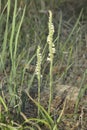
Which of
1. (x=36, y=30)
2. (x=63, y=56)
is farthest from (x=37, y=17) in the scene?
(x=63, y=56)

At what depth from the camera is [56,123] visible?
1156mm

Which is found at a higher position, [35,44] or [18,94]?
[35,44]

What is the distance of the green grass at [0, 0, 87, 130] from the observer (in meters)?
1.15

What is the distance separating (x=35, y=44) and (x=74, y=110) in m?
0.50

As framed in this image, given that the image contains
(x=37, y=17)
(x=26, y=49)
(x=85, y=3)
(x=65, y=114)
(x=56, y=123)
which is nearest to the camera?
(x=56, y=123)

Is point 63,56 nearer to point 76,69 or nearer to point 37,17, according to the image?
point 76,69

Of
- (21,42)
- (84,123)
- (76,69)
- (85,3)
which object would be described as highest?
(85,3)

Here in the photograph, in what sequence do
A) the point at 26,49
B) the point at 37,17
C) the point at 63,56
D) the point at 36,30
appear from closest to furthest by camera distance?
the point at 63,56, the point at 26,49, the point at 36,30, the point at 37,17

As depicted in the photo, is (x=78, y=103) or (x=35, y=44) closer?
(x=78, y=103)

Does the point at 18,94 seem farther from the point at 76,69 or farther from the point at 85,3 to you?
the point at 85,3

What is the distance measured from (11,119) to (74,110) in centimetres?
24

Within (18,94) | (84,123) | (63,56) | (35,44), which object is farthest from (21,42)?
(84,123)

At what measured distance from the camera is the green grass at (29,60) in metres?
1.15

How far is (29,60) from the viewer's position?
1.55 meters
